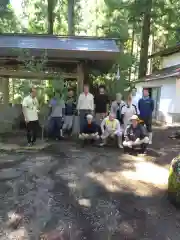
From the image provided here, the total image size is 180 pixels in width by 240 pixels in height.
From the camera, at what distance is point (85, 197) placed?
4.10 m

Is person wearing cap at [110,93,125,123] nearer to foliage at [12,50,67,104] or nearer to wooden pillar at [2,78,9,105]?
foliage at [12,50,67,104]

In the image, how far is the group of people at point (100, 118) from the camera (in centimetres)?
651

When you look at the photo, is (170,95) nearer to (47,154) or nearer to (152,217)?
(47,154)

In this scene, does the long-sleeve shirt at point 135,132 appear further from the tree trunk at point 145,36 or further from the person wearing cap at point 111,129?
the tree trunk at point 145,36

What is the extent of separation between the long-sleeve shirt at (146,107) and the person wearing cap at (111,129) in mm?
879

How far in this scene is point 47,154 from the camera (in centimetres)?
627

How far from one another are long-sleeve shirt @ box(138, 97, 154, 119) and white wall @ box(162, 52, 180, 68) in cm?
1133

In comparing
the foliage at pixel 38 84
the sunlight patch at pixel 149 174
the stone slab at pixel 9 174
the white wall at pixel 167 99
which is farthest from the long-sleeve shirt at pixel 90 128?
the white wall at pixel 167 99

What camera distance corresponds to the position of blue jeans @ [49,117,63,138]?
7633 millimetres

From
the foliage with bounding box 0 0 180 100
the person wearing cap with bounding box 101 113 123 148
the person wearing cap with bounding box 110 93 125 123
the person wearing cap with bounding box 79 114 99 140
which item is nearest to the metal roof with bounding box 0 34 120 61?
the foliage with bounding box 0 0 180 100

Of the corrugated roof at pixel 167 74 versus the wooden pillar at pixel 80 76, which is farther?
the corrugated roof at pixel 167 74

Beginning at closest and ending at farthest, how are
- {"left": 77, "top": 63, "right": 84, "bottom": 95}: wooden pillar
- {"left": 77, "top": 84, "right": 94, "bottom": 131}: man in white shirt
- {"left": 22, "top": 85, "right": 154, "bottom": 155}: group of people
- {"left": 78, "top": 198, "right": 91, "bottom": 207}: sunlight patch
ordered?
1. {"left": 78, "top": 198, "right": 91, "bottom": 207}: sunlight patch
2. {"left": 22, "top": 85, "right": 154, "bottom": 155}: group of people
3. {"left": 77, "top": 84, "right": 94, "bottom": 131}: man in white shirt
4. {"left": 77, "top": 63, "right": 84, "bottom": 95}: wooden pillar

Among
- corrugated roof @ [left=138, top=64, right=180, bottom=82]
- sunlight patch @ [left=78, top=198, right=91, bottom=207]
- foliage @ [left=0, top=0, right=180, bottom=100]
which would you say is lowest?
sunlight patch @ [left=78, top=198, right=91, bottom=207]

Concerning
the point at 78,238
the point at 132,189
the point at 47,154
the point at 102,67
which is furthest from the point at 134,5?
the point at 78,238
